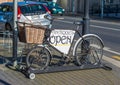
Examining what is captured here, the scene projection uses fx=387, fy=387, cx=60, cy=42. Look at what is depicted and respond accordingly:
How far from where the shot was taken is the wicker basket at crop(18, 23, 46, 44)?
798 centimetres

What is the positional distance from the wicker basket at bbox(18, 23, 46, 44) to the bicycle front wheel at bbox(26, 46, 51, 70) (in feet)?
0.73

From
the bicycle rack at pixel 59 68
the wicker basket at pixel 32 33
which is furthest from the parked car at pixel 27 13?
the wicker basket at pixel 32 33

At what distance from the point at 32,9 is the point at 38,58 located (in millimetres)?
8169

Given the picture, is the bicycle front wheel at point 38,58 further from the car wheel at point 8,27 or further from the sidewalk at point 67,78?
the car wheel at point 8,27

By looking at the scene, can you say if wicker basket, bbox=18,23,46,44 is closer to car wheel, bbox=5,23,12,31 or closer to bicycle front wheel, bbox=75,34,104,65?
bicycle front wheel, bbox=75,34,104,65

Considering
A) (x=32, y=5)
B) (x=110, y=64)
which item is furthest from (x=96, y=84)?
(x=32, y=5)

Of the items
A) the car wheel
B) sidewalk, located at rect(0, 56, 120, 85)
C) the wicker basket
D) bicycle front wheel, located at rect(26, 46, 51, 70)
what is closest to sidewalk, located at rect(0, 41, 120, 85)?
sidewalk, located at rect(0, 56, 120, 85)

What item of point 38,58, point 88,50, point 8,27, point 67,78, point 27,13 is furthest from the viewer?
point 8,27

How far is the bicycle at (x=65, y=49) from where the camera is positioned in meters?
8.26

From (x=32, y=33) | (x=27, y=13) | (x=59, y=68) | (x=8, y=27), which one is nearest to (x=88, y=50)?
(x=59, y=68)

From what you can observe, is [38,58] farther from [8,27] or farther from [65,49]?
[8,27]

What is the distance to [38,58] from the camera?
27.3 feet

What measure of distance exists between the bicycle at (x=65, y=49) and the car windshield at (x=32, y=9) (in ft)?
25.0

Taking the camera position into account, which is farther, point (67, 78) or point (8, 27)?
point (8, 27)
